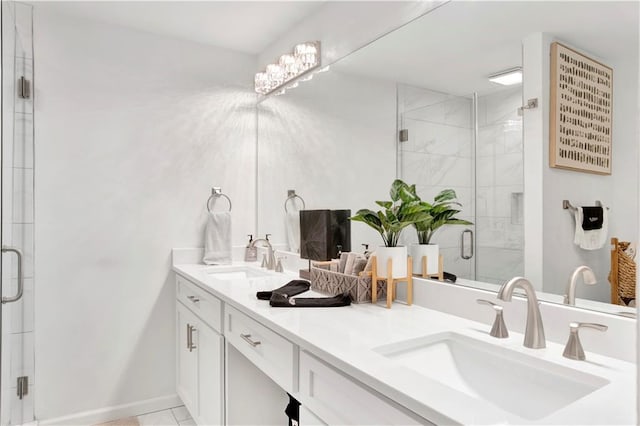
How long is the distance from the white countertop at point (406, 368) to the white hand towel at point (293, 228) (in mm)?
734

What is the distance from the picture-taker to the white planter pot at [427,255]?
157cm

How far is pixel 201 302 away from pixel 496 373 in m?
1.45

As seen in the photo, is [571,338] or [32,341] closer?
[571,338]

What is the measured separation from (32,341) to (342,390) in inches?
76.9

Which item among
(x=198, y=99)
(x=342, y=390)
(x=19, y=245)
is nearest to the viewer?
(x=342, y=390)

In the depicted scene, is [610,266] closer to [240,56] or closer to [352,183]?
[352,183]

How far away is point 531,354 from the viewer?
101 centimetres

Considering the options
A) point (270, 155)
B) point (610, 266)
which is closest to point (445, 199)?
point (610, 266)

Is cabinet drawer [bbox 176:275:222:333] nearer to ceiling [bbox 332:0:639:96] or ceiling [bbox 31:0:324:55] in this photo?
ceiling [bbox 332:0:639:96]

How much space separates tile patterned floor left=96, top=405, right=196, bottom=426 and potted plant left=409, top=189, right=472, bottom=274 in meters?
1.71

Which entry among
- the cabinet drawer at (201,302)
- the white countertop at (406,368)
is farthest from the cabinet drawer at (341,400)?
the cabinet drawer at (201,302)

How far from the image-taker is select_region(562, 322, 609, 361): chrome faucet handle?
0.98 meters

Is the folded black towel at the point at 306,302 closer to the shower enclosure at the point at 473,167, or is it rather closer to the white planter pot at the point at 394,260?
the white planter pot at the point at 394,260

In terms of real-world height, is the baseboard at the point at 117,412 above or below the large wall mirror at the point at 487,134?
below
